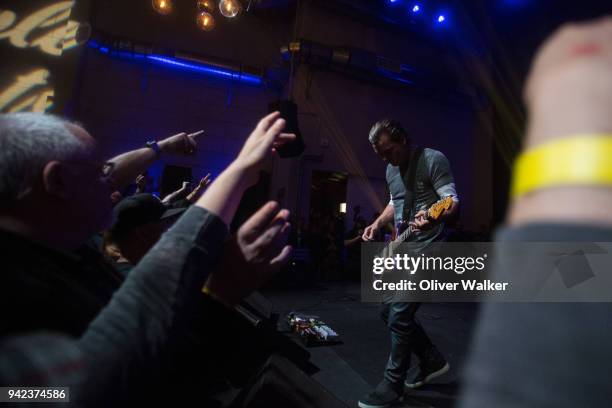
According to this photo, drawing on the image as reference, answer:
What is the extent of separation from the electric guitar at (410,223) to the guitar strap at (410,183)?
0.27 ft

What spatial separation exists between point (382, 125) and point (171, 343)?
2494 mm

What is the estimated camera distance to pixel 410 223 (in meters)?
2.58

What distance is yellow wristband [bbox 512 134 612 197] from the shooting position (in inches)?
13.1

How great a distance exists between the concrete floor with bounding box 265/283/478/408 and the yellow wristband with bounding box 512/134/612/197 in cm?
238

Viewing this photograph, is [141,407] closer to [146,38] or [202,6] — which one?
[202,6]

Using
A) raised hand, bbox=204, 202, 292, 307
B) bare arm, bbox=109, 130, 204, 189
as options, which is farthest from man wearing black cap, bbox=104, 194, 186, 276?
raised hand, bbox=204, 202, 292, 307

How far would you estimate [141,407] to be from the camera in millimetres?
655

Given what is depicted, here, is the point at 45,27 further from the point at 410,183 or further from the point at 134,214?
the point at 410,183

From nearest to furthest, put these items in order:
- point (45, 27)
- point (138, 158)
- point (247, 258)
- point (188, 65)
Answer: point (247, 258) < point (138, 158) < point (45, 27) < point (188, 65)

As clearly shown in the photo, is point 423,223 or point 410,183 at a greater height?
point 410,183

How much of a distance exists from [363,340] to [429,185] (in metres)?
1.95

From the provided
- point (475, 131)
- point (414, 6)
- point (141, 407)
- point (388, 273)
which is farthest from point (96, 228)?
point (475, 131)

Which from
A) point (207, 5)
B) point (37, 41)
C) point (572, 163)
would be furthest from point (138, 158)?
point (37, 41)

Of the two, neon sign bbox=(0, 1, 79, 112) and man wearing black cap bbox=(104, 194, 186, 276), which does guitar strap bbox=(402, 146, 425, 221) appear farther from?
neon sign bbox=(0, 1, 79, 112)
